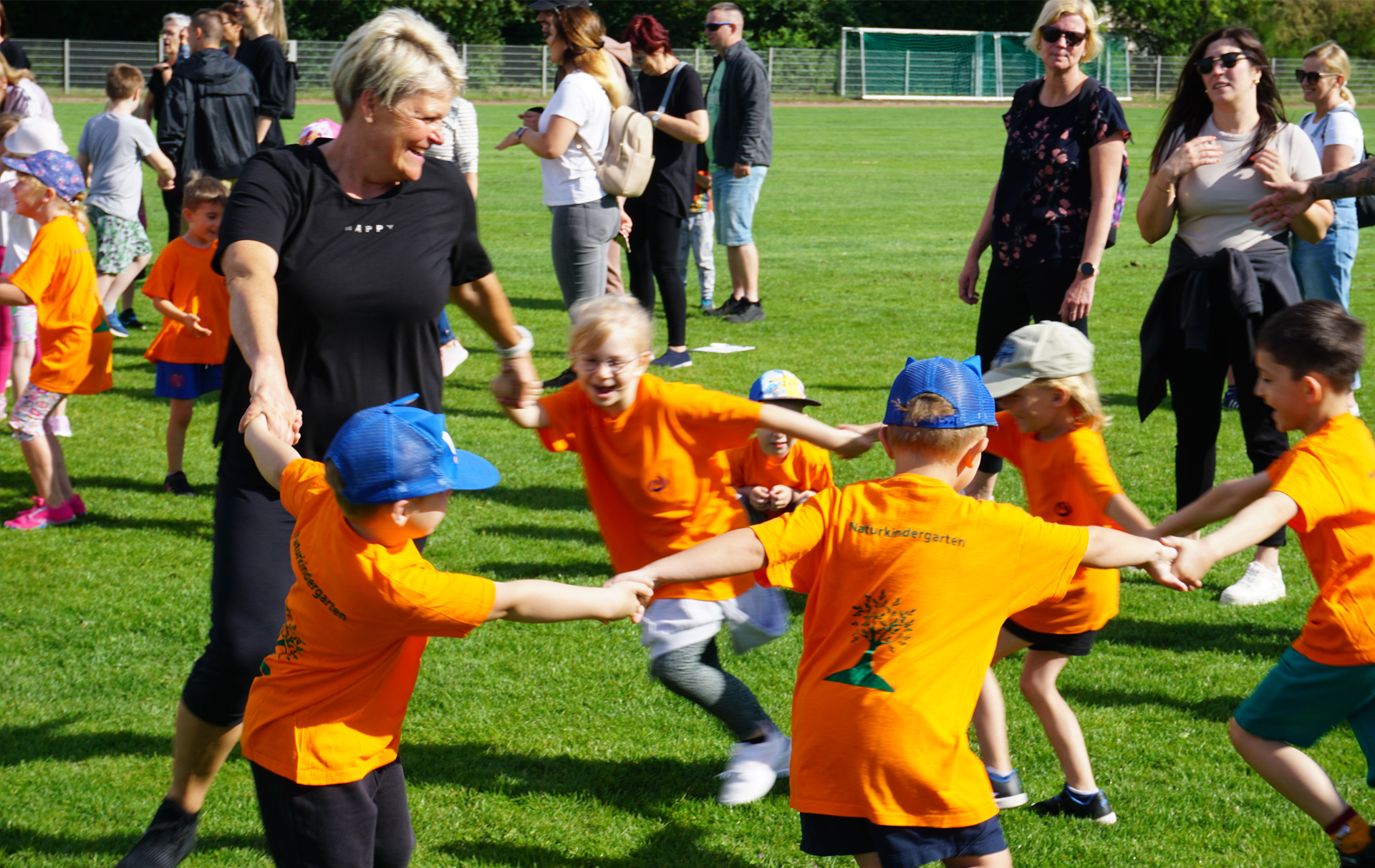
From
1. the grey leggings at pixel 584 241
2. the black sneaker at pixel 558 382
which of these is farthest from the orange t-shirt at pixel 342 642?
the black sneaker at pixel 558 382

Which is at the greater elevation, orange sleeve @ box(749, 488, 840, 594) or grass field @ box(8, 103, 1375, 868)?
orange sleeve @ box(749, 488, 840, 594)

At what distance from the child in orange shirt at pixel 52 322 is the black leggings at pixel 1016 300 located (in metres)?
4.54

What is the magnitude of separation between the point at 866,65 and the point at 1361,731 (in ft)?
181

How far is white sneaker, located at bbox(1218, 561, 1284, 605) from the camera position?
5605 millimetres

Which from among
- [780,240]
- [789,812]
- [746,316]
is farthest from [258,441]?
[780,240]

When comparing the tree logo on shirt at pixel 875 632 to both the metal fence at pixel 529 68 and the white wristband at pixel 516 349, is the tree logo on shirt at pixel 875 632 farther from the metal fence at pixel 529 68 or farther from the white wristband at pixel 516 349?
the metal fence at pixel 529 68

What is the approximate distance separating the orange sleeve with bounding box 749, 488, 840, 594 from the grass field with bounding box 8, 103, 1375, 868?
4.21ft

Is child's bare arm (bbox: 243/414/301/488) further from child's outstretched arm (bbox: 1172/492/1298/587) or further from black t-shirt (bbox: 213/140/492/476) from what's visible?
child's outstretched arm (bbox: 1172/492/1298/587)

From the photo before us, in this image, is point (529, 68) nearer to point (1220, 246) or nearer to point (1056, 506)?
point (1220, 246)

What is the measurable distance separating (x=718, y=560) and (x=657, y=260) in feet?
23.1

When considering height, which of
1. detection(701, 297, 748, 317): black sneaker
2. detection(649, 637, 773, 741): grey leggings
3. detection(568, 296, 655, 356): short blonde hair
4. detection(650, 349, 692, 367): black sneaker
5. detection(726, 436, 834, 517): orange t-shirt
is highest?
detection(568, 296, 655, 356): short blonde hair

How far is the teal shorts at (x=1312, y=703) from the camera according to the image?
331 centimetres

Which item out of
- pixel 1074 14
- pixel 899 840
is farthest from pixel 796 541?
pixel 1074 14

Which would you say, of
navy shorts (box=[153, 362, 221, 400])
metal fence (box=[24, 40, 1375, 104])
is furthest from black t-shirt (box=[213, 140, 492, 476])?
metal fence (box=[24, 40, 1375, 104])
